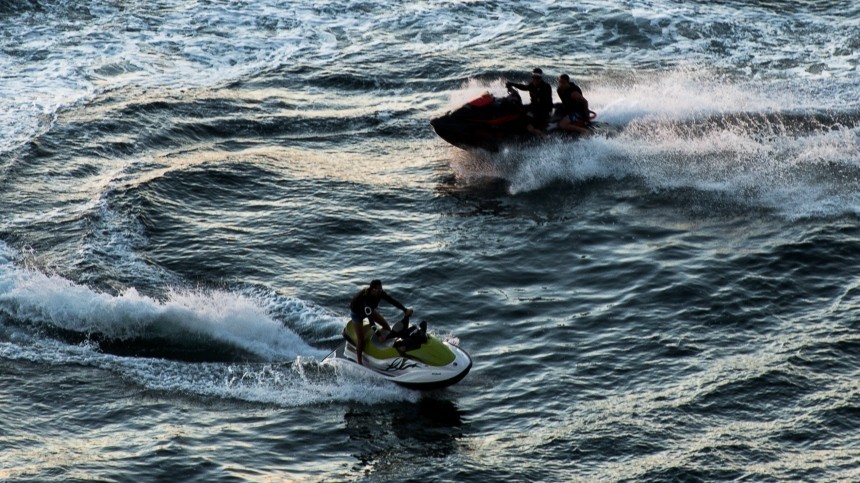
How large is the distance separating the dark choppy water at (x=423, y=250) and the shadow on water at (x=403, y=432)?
43 millimetres

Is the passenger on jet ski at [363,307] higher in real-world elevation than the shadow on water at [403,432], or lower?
Result: higher

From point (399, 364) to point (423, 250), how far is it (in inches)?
200

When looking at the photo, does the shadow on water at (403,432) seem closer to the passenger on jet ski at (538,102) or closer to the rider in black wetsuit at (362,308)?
the rider in black wetsuit at (362,308)

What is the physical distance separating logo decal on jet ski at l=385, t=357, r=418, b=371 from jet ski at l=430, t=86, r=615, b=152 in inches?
377

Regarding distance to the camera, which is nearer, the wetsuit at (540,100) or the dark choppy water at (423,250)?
the dark choppy water at (423,250)

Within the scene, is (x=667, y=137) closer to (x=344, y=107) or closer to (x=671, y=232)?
(x=671, y=232)

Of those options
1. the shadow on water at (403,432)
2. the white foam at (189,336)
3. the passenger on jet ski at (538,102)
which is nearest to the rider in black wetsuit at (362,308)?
the white foam at (189,336)

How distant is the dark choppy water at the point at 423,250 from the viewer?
15.1 meters

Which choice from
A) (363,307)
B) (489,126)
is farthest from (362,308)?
(489,126)

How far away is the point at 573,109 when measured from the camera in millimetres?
25359

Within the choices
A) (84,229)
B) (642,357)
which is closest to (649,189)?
(642,357)

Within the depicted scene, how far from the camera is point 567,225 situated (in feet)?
72.1

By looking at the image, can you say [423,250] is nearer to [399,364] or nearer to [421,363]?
[399,364]

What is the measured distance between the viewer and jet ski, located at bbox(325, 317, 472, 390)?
1609cm
